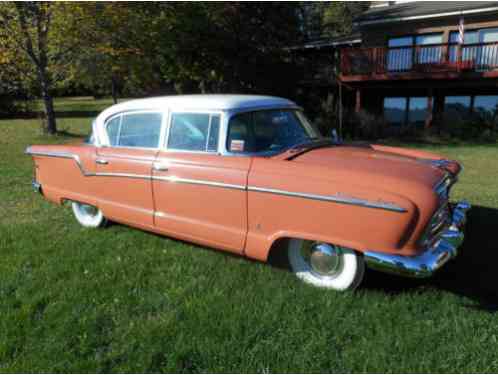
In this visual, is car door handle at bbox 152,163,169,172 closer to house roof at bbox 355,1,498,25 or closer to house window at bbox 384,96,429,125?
house window at bbox 384,96,429,125

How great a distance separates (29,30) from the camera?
13727 mm

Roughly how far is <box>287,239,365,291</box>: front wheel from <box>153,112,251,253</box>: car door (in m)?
0.54

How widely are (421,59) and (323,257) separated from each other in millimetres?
16120

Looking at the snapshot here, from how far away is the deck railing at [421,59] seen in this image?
1567cm

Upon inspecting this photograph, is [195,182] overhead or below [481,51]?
below

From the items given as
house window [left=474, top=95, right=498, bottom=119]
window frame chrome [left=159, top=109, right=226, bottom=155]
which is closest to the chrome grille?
window frame chrome [left=159, top=109, right=226, bottom=155]

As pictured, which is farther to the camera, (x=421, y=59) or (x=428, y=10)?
(x=428, y=10)

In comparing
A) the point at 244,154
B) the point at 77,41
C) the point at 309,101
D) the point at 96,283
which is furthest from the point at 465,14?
the point at 96,283

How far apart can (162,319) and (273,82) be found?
17.1 meters

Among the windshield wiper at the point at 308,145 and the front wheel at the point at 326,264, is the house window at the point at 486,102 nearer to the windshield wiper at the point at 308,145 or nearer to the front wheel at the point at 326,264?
the windshield wiper at the point at 308,145

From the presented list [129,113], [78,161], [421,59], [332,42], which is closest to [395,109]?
[421,59]

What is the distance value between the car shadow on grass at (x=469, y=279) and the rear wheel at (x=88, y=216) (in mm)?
3374

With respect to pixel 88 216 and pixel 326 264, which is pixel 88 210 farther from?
pixel 326 264

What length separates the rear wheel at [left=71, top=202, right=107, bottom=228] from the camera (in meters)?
5.18
